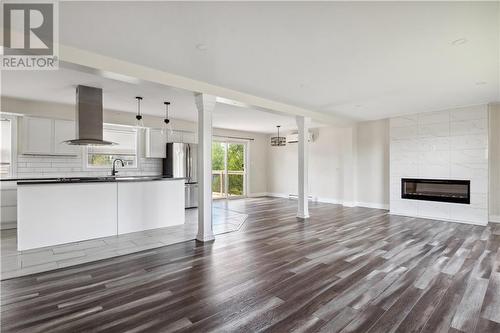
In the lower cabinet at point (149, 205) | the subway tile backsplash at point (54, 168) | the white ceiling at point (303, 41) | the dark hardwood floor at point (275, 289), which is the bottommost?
the dark hardwood floor at point (275, 289)

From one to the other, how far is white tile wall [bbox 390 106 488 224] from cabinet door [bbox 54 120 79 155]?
8063mm

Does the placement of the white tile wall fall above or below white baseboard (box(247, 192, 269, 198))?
above

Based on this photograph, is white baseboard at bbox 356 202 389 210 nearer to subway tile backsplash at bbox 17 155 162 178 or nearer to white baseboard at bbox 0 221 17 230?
subway tile backsplash at bbox 17 155 162 178

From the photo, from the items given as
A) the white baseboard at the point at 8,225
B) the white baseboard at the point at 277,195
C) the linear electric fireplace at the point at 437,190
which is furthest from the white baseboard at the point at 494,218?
the white baseboard at the point at 8,225

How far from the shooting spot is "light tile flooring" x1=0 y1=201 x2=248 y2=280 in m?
3.13

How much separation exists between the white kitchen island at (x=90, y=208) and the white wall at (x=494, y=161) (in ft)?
22.9

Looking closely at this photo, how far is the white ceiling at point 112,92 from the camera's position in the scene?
3912 mm

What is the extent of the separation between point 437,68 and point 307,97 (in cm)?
212

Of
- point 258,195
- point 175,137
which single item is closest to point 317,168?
point 258,195

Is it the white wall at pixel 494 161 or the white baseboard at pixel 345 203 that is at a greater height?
the white wall at pixel 494 161

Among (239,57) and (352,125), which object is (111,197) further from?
(352,125)

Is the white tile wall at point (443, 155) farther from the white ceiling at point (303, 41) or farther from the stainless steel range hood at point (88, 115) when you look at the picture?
the stainless steel range hood at point (88, 115)

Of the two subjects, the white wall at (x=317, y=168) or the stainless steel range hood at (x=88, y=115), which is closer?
the stainless steel range hood at (x=88, y=115)

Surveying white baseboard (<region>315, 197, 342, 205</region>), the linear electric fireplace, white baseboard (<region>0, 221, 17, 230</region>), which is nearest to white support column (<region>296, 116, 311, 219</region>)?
the linear electric fireplace
